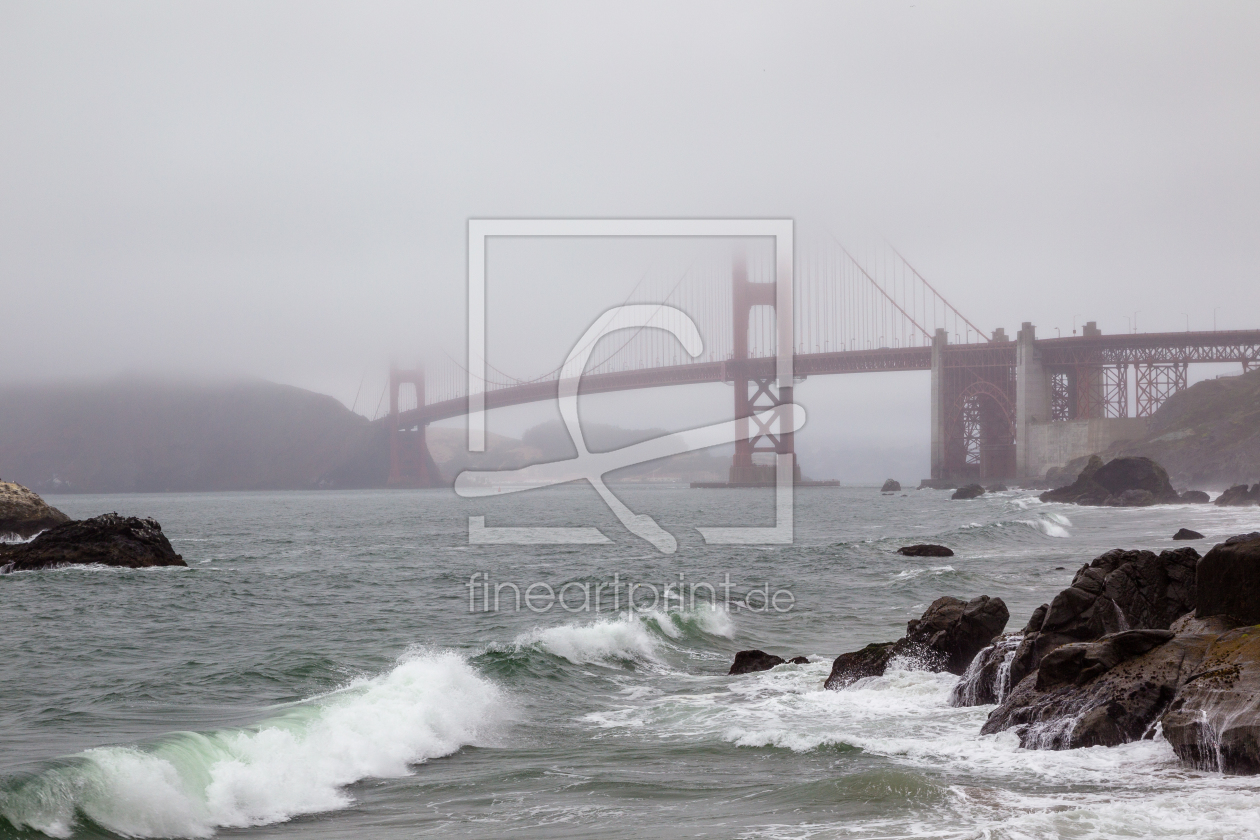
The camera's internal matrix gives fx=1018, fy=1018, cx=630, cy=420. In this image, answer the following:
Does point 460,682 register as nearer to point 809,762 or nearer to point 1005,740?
point 809,762

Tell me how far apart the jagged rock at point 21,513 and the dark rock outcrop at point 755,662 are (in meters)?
20.4

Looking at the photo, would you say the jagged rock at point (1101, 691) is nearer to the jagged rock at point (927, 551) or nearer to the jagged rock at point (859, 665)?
the jagged rock at point (859, 665)

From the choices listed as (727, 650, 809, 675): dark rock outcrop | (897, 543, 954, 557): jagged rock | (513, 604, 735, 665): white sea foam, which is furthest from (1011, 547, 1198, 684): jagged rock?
(897, 543, 954, 557): jagged rock

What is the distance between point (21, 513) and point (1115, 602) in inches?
1002

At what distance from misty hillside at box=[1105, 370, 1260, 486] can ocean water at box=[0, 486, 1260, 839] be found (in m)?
44.5

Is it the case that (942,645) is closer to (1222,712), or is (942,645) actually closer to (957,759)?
(957,759)

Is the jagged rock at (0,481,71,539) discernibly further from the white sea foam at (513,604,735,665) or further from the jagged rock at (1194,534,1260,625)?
the jagged rock at (1194,534,1260,625)

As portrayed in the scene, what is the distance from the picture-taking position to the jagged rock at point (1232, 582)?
253 inches

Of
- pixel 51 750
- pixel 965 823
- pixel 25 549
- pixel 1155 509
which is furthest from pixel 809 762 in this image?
pixel 1155 509

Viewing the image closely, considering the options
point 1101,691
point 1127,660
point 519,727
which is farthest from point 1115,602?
point 519,727

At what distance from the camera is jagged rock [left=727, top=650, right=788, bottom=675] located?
10.1 metres

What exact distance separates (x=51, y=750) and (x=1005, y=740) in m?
6.29

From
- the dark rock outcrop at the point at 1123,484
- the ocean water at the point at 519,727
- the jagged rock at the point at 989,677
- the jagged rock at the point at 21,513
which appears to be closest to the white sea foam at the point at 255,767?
the ocean water at the point at 519,727

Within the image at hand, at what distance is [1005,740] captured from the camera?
645cm
